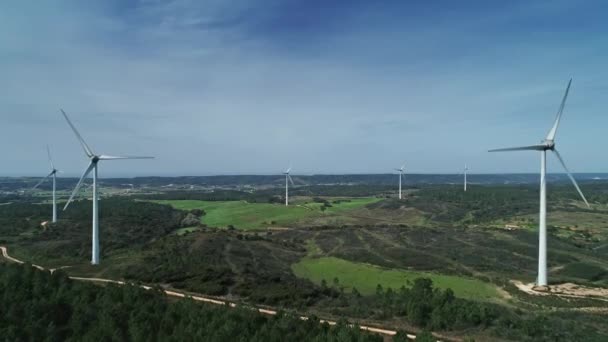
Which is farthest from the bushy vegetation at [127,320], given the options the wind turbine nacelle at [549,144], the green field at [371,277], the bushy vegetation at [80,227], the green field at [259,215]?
the green field at [259,215]

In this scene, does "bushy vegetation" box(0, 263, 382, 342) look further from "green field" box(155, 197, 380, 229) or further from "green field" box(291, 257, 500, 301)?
"green field" box(155, 197, 380, 229)

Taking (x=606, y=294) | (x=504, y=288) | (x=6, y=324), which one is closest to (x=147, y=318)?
(x=6, y=324)

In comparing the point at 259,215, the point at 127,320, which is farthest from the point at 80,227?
the point at 127,320

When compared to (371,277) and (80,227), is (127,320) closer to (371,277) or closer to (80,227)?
(371,277)

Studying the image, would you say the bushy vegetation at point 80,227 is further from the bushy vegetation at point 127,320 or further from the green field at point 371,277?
the green field at point 371,277

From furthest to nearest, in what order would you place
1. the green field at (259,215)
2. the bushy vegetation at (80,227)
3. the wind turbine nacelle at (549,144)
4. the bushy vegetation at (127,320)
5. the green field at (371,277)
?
1. the green field at (259,215)
2. the bushy vegetation at (80,227)
3. the green field at (371,277)
4. the wind turbine nacelle at (549,144)
5. the bushy vegetation at (127,320)

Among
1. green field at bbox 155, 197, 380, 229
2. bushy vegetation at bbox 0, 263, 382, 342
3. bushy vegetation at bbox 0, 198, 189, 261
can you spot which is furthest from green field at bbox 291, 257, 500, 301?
green field at bbox 155, 197, 380, 229
